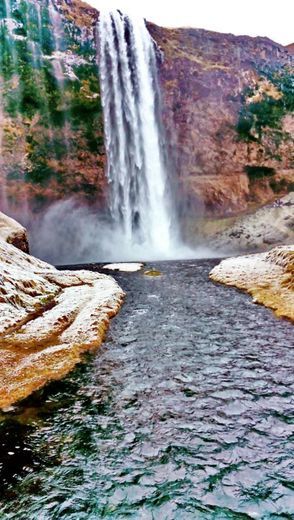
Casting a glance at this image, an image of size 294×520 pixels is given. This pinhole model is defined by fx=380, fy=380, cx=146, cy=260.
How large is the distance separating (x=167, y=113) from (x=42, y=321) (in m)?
47.8

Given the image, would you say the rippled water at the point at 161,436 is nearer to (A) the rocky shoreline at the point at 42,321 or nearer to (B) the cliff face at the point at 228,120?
(A) the rocky shoreline at the point at 42,321

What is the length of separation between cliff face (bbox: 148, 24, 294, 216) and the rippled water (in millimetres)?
48289

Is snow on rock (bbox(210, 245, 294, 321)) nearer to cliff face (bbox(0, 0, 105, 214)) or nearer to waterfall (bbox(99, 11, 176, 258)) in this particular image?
waterfall (bbox(99, 11, 176, 258))

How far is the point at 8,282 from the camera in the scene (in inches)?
727

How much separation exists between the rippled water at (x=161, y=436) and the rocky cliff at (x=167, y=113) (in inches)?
1631

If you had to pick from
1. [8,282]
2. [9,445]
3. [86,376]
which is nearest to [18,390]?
[86,376]

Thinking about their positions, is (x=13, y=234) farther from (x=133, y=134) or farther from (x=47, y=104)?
(x=133, y=134)

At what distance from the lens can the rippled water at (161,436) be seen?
248 inches

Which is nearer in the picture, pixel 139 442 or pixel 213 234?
pixel 139 442

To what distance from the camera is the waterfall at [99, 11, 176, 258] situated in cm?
5166

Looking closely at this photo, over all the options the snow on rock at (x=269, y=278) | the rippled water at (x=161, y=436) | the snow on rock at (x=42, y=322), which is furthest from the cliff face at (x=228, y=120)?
the rippled water at (x=161, y=436)

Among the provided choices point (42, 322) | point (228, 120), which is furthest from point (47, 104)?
point (42, 322)

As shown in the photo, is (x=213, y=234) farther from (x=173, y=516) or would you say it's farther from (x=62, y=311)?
(x=173, y=516)

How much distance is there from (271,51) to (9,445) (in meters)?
70.3
